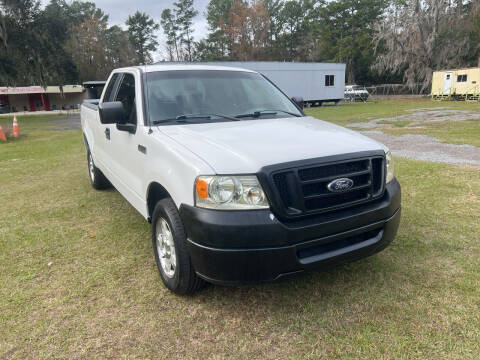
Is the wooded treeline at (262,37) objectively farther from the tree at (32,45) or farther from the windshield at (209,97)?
the windshield at (209,97)

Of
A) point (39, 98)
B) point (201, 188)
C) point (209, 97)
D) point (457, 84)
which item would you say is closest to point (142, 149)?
point (209, 97)

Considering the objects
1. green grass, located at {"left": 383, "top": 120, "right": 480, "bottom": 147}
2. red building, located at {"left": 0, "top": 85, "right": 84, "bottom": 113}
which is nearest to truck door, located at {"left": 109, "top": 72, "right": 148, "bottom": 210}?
green grass, located at {"left": 383, "top": 120, "right": 480, "bottom": 147}

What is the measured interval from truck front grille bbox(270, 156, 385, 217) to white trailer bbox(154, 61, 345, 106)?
23.5m

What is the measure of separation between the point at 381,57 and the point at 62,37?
35.2 m

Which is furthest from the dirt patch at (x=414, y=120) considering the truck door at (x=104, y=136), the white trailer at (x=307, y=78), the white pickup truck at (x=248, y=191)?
the white pickup truck at (x=248, y=191)

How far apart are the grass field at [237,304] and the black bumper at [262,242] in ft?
1.48

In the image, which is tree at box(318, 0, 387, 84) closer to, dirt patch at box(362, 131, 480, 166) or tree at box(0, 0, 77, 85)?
tree at box(0, 0, 77, 85)

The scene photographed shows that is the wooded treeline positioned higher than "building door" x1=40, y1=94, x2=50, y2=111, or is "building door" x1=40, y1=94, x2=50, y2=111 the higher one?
the wooded treeline

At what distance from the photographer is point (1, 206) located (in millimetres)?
5547

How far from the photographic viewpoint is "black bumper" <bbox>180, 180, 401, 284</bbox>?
2.33m

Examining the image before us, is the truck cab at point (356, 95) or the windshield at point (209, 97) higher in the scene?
the windshield at point (209, 97)

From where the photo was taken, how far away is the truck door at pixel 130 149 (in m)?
3.42

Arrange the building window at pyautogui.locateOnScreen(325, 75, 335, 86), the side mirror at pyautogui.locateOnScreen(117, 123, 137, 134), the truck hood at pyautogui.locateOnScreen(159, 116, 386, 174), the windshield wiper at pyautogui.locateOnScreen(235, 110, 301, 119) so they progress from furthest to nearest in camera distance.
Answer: the building window at pyautogui.locateOnScreen(325, 75, 335, 86)
the windshield wiper at pyautogui.locateOnScreen(235, 110, 301, 119)
the side mirror at pyautogui.locateOnScreen(117, 123, 137, 134)
the truck hood at pyautogui.locateOnScreen(159, 116, 386, 174)

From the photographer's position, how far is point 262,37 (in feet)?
205
